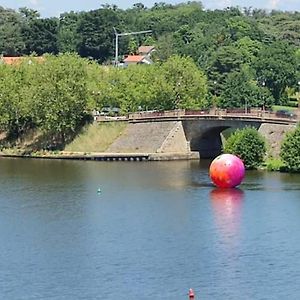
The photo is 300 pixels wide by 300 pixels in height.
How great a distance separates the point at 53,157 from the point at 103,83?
12957 millimetres

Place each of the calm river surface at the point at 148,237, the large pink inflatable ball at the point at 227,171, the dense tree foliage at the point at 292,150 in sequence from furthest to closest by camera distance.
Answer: the dense tree foliage at the point at 292,150, the large pink inflatable ball at the point at 227,171, the calm river surface at the point at 148,237

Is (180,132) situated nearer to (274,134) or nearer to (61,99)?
(274,134)

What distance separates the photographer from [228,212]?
69812 millimetres

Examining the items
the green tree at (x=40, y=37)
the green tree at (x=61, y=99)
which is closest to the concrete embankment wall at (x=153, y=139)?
the green tree at (x=61, y=99)

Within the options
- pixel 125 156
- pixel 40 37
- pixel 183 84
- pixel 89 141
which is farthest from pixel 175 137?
pixel 40 37

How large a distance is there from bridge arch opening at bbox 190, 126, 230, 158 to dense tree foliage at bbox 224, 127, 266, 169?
42.4 ft

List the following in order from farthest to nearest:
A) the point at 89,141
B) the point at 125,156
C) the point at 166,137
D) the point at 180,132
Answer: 1. the point at 89,141
2. the point at 180,132
3. the point at 166,137
4. the point at 125,156

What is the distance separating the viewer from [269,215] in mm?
68375

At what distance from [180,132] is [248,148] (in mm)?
15067

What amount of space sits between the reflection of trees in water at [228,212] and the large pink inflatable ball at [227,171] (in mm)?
570

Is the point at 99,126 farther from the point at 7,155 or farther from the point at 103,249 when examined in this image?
the point at 103,249

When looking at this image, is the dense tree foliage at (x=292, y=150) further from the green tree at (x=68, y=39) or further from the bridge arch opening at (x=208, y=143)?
the green tree at (x=68, y=39)

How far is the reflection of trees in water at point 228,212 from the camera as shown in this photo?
203 feet

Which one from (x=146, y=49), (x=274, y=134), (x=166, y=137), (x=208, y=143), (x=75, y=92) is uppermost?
(x=146, y=49)
